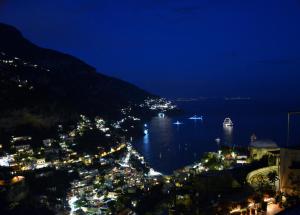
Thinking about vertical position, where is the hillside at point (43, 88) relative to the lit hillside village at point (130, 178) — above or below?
above

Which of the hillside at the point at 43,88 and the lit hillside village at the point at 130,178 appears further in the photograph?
the hillside at the point at 43,88

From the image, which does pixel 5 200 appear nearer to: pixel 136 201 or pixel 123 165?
pixel 136 201

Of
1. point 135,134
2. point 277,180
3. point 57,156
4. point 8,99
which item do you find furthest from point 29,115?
point 277,180

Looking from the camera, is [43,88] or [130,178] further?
[43,88]

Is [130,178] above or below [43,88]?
below

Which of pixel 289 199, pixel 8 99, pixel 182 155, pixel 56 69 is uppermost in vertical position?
pixel 56 69

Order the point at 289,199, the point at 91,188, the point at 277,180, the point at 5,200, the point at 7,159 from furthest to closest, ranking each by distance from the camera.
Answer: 1. the point at 7,159
2. the point at 91,188
3. the point at 5,200
4. the point at 277,180
5. the point at 289,199

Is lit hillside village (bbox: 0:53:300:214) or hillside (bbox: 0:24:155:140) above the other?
A: hillside (bbox: 0:24:155:140)

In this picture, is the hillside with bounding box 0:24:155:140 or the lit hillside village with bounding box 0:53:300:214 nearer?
the lit hillside village with bounding box 0:53:300:214
